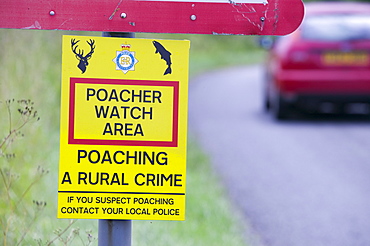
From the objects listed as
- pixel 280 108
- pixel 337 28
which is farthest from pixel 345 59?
pixel 280 108

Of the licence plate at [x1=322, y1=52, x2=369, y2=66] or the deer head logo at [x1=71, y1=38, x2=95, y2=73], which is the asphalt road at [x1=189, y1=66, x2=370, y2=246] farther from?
the deer head logo at [x1=71, y1=38, x2=95, y2=73]

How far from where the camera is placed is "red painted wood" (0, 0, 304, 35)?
221 centimetres

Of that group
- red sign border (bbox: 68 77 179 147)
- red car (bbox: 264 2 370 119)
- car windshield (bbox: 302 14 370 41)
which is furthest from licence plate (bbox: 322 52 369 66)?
red sign border (bbox: 68 77 179 147)

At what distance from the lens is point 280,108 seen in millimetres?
10328

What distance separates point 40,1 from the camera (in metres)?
2.21

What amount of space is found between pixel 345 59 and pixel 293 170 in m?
3.20

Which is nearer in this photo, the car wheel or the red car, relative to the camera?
the red car

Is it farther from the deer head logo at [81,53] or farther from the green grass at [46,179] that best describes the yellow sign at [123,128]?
the green grass at [46,179]

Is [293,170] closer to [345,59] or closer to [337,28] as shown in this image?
[345,59]

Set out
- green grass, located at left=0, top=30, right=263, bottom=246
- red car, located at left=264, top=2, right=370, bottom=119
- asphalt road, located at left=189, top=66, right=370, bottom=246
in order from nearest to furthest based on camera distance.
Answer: green grass, located at left=0, top=30, right=263, bottom=246
asphalt road, located at left=189, top=66, right=370, bottom=246
red car, located at left=264, top=2, right=370, bottom=119

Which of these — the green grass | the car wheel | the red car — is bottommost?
the green grass

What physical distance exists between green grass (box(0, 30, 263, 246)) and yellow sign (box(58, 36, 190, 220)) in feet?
3.16

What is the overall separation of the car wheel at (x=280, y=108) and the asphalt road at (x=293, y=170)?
118mm

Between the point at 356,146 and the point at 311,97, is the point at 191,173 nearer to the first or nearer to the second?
the point at 356,146
